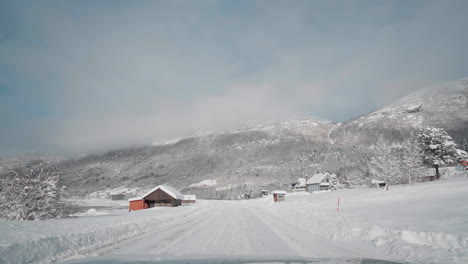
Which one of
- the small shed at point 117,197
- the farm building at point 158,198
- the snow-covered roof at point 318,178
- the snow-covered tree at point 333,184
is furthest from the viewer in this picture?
the small shed at point 117,197

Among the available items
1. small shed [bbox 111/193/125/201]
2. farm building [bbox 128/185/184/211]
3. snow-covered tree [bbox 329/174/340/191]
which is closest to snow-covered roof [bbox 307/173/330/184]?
snow-covered tree [bbox 329/174/340/191]

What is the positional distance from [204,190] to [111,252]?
162920 millimetres

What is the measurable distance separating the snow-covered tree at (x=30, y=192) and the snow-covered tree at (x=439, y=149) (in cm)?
5512

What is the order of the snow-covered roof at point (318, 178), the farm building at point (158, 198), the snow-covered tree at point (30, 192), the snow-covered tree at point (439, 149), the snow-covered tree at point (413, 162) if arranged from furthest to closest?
the snow-covered roof at point (318, 178) < the farm building at point (158, 198) < the snow-covered tree at point (413, 162) < the snow-covered tree at point (439, 149) < the snow-covered tree at point (30, 192)

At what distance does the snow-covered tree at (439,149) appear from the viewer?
42.4 metres

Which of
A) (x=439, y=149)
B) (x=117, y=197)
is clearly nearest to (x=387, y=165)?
(x=439, y=149)

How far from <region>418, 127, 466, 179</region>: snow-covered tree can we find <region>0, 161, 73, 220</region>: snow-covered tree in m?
55.1

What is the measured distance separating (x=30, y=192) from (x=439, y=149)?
2276 inches

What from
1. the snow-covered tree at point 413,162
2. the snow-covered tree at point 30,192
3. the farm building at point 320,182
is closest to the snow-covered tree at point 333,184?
the farm building at point 320,182

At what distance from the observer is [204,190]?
6560 inches

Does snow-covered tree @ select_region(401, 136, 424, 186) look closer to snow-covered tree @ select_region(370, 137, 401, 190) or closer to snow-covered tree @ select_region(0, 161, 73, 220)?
snow-covered tree @ select_region(370, 137, 401, 190)

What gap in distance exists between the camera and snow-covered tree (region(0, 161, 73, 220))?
2148cm

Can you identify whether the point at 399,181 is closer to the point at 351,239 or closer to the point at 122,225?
the point at 351,239

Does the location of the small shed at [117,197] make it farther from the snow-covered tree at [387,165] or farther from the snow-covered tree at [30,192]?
the snow-covered tree at [387,165]
